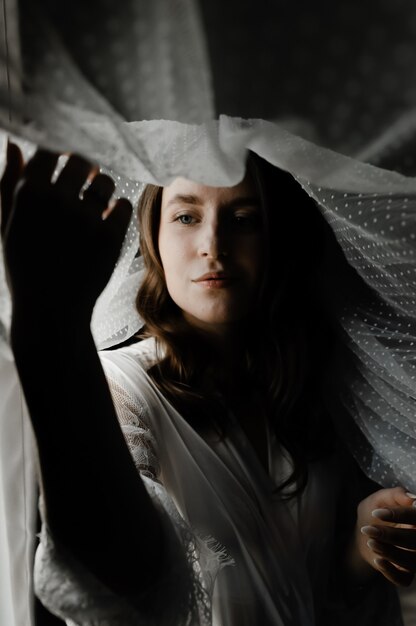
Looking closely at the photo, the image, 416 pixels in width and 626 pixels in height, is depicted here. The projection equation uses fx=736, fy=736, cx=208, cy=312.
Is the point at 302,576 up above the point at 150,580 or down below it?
below

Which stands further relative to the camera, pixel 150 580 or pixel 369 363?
pixel 369 363

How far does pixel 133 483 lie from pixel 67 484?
0.18 feet

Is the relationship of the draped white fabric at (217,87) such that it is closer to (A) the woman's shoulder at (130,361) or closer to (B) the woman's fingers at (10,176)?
(B) the woman's fingers at (10,176)

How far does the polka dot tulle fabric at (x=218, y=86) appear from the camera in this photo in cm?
43

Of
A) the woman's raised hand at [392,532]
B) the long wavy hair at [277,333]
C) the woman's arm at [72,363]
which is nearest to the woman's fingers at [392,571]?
the woman's raised hand at [392,532]

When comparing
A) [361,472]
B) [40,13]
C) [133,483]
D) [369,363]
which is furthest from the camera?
[361,472]

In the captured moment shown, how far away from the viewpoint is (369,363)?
76 centimetres

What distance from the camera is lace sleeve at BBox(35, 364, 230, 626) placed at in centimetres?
50

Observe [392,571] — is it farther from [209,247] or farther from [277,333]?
[209,247]

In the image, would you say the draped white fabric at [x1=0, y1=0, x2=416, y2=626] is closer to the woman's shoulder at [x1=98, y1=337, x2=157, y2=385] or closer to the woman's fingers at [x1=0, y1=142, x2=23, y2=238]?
the woman's fingers at [x1=0, y1=142, x2=23, y2=238]

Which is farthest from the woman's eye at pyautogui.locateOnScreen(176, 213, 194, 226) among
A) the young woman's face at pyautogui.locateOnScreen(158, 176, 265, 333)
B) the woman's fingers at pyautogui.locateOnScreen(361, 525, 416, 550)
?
the woman's fingers at pyautogui.locateOnScreen(361, 525, 416, 550)

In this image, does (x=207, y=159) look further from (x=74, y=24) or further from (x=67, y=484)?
(x=67, y=484)

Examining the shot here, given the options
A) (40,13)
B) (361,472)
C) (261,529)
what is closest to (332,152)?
(40,13)

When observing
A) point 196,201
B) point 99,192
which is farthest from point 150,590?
point 196,201
